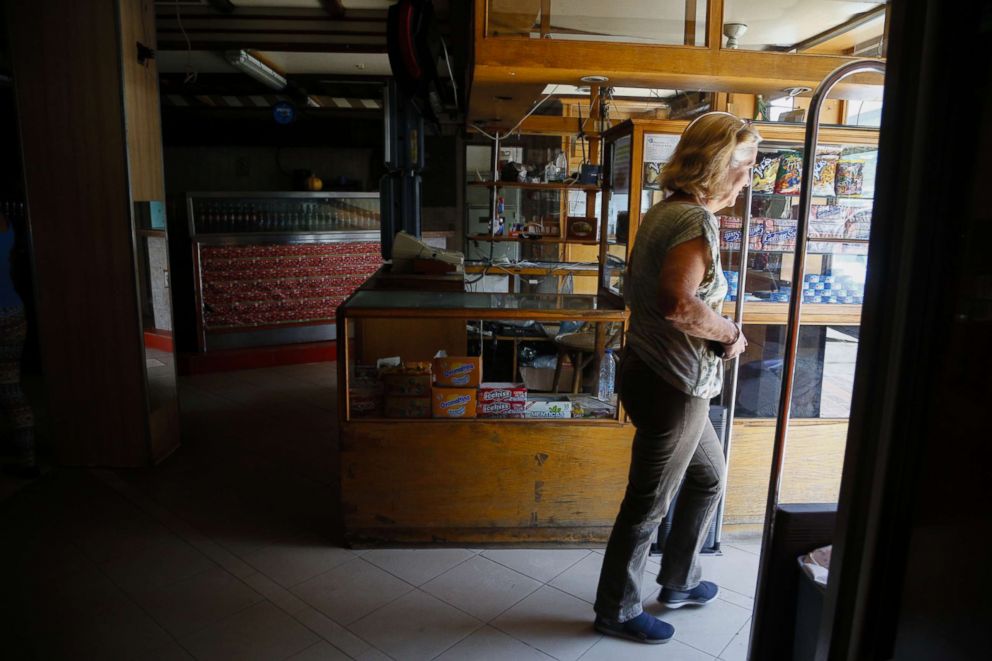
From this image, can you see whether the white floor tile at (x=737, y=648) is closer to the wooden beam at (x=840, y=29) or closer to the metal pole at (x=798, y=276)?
the metal pole at (x=798, y=276)

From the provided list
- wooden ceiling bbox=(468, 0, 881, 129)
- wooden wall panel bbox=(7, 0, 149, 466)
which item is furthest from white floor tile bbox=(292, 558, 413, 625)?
wooden ceiling bbox=(468, 0, 881, 129)

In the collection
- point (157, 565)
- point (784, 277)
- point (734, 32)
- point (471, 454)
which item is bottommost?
point (157, 565)

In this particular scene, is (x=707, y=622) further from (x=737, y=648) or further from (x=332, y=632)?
(x=332, y=632)

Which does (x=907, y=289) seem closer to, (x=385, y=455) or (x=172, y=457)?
(x=385, y=455)

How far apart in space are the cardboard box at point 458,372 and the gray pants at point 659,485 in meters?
0.80

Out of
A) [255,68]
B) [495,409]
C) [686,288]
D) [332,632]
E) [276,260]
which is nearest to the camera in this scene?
[686,288]

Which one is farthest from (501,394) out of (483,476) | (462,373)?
(483,476)

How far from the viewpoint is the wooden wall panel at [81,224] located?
3418 millimetres

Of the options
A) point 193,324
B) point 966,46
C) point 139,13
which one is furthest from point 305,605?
point 193,324

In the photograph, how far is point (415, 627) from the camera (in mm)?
2355

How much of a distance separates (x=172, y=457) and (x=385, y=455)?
188 cm

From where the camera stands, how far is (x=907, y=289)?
83 centimetres

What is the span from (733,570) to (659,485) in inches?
36.1

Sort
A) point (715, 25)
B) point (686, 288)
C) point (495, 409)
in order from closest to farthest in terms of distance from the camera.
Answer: point (686, 288), point (715, 25), point (495, 409)
